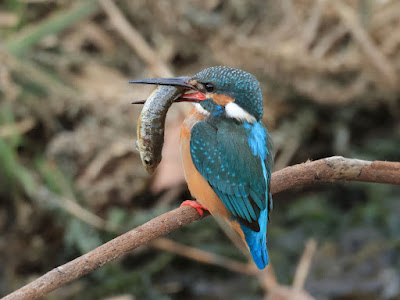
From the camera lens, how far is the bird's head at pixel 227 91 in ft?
6.50

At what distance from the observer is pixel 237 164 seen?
6.48 feet

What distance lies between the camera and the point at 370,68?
3891mm

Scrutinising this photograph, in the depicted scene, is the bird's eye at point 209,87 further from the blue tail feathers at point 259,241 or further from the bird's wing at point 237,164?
the blue tail feathers at point 259,241

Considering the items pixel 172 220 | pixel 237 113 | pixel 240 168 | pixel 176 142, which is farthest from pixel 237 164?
pixel 176 142

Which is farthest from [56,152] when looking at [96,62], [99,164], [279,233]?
[279,233]

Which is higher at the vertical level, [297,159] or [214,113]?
[214,113]

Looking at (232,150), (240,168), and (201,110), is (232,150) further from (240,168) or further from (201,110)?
(201,110)

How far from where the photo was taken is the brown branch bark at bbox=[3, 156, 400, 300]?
4.81 feet

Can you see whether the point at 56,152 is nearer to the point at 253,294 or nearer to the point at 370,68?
the point at 253,294

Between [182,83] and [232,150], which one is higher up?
[182,83]

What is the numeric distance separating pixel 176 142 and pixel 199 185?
5.34 ft

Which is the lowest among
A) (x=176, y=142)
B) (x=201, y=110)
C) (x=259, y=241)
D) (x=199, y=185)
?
(x=176, y=142)

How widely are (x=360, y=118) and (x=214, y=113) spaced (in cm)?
238

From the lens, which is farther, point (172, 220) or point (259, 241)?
point (259, 241)
